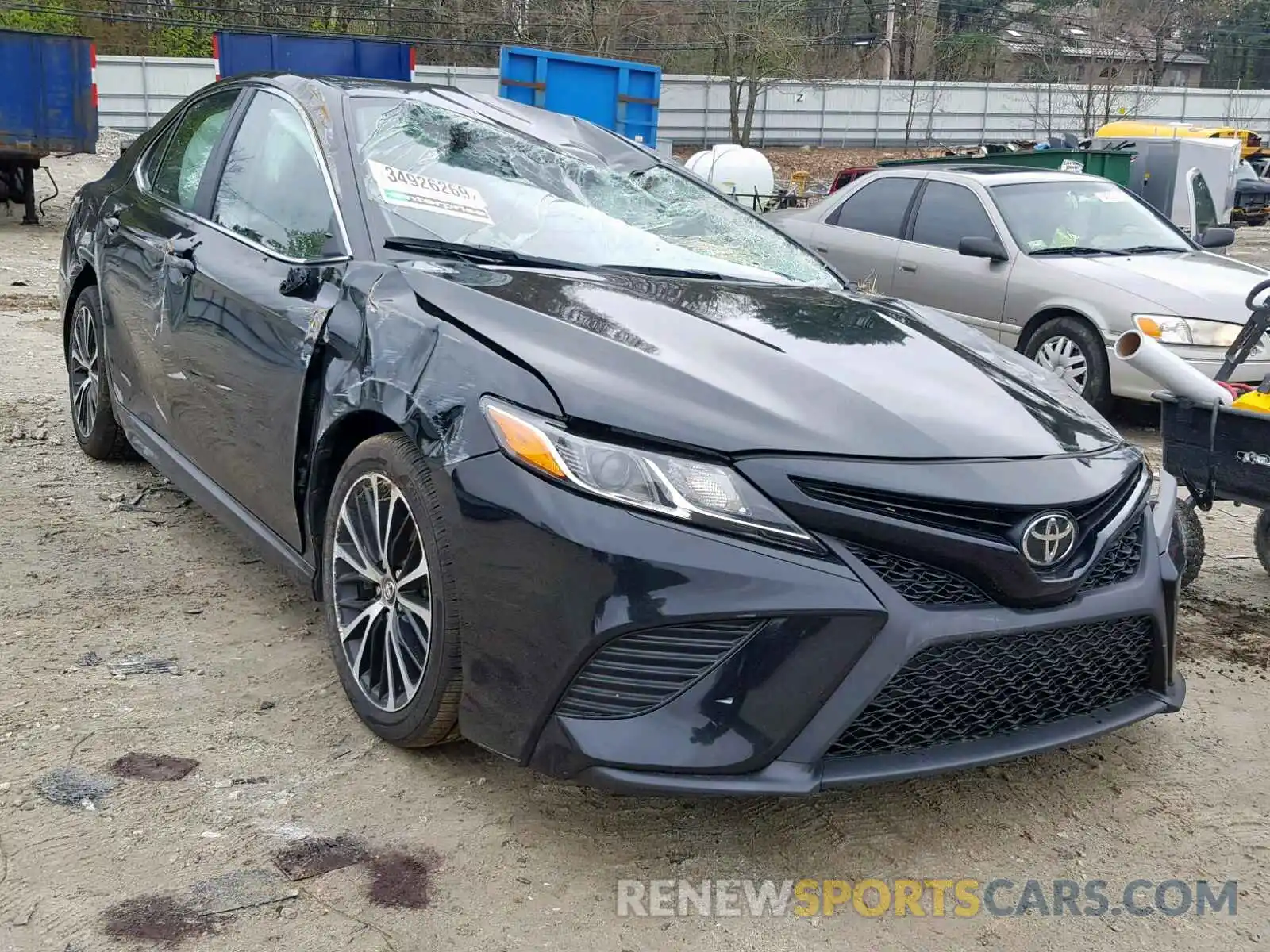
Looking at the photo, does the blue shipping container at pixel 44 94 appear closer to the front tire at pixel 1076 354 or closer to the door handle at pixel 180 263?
the front tire at pixel 1076 354

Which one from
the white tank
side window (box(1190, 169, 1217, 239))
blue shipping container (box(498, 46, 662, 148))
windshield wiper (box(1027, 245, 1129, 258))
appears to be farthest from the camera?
the white tank

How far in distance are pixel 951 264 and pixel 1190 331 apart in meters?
1.85

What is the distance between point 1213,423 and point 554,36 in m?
36.1

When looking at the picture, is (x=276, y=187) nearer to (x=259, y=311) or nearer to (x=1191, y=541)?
(x=259, y=311)

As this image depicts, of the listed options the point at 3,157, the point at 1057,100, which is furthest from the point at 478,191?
the point at 1057,100

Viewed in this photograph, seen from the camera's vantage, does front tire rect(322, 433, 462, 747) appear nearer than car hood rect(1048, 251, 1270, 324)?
Yes

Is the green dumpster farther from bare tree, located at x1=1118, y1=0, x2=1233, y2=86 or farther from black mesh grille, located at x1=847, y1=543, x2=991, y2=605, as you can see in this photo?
bare tree, located at x1=1118, y1=0, x2=1233, y2=86

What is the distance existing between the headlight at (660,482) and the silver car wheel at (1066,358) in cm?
577

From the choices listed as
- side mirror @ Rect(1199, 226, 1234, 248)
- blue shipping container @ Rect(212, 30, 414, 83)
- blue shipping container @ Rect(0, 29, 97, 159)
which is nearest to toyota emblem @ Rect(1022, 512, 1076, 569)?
side mirror @ Rect(1199, 226, 1234, 248)

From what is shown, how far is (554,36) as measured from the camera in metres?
37.6

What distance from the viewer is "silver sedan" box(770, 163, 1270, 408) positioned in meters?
7.40

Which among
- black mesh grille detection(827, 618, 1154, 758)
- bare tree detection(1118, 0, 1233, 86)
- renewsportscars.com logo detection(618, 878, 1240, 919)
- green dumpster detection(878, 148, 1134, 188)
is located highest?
bare tree detection(1118, 0, 1233, 86)

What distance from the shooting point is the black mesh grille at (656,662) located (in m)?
2.42

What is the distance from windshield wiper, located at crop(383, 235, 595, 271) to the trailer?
1371 centimetres
